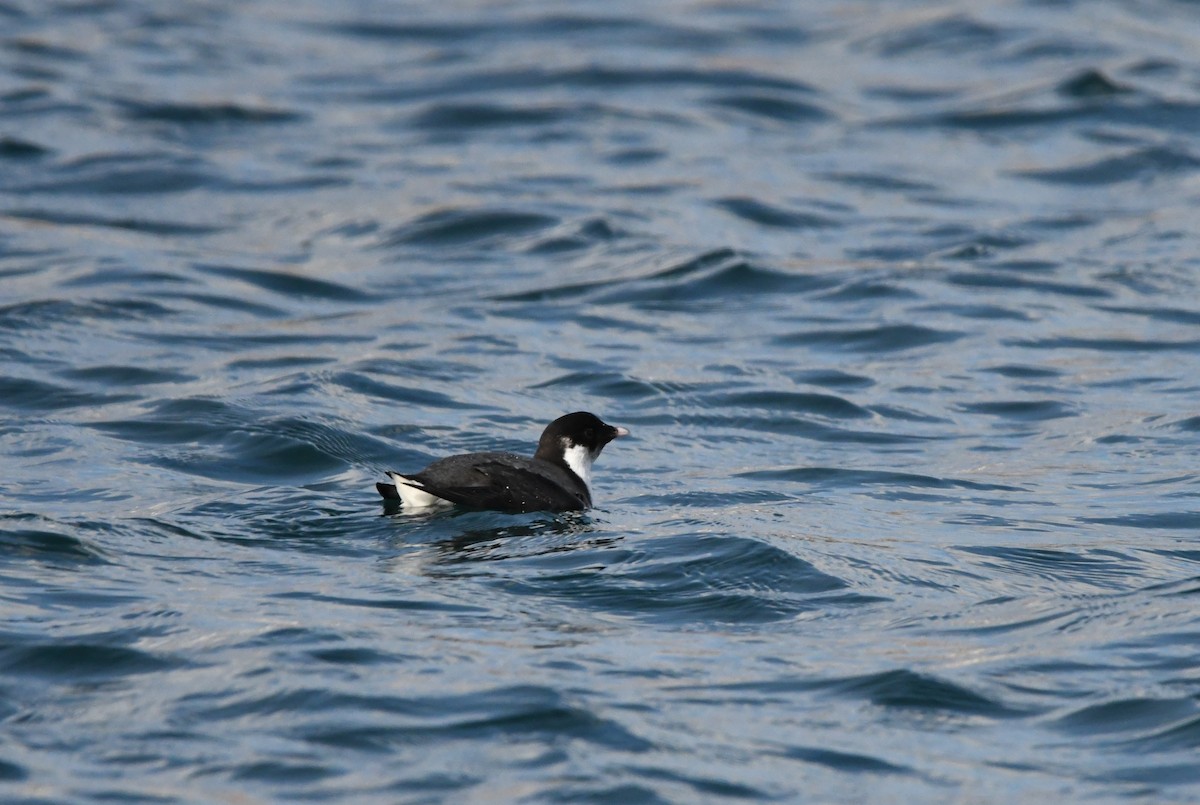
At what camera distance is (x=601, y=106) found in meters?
23.0

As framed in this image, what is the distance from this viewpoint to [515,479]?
10.2 m

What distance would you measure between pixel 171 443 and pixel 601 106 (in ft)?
39.7

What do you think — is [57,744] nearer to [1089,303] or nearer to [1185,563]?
[1185,563]

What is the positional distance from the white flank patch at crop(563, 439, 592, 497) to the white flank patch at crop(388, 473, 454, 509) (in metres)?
1.14

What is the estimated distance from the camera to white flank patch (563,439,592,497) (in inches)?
430

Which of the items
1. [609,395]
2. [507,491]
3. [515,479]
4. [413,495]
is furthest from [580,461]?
[609,395]

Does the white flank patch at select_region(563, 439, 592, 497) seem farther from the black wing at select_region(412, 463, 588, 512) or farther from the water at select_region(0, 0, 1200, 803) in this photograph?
the black wing at select_region(412, 463, 588, 512)

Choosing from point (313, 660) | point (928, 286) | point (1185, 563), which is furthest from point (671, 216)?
point (313, 660)

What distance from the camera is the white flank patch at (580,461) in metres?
10.9

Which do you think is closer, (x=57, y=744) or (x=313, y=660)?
(x=57, y=744)

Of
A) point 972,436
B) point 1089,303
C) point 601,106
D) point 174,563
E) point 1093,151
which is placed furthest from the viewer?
point 601,106

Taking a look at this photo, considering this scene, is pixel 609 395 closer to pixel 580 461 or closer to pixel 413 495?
pixel 580 461

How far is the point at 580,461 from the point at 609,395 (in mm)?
2638

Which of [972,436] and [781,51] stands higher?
[781,51]
